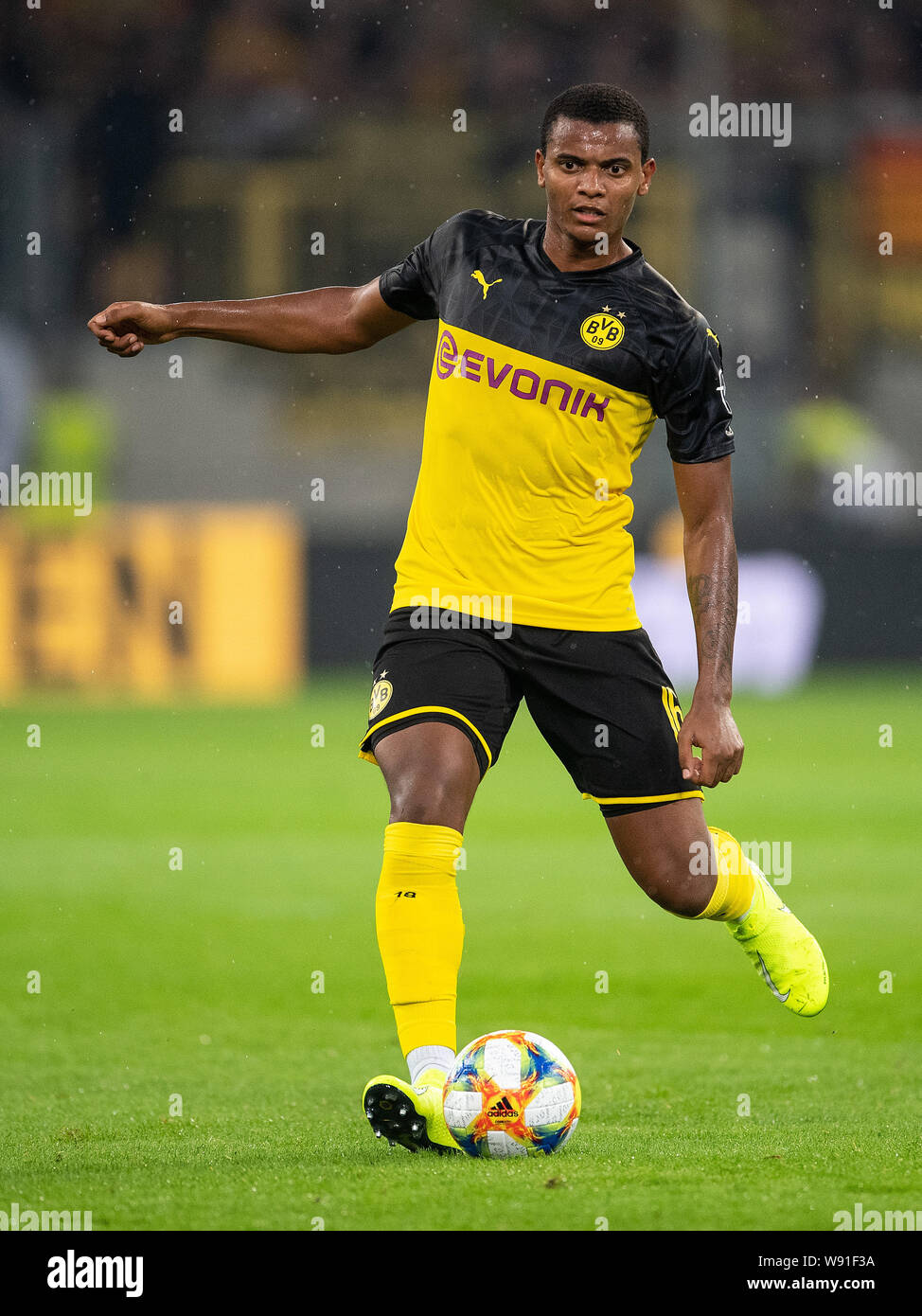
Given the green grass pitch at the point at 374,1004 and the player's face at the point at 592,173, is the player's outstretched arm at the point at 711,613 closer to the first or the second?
the player's face at the point at 592,173

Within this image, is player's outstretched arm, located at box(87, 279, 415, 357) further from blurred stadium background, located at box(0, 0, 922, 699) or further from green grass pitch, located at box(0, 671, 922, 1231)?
blurred stadium background, located at box(0, 0, 922, 699)

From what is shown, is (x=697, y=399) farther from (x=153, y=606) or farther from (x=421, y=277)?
(x=153, y=606)

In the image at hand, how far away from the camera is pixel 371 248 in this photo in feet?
67.4

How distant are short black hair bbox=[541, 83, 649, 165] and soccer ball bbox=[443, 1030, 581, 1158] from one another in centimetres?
194

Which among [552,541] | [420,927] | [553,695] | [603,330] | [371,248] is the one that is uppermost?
[371,248]

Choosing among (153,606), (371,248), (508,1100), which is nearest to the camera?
(508,1100)

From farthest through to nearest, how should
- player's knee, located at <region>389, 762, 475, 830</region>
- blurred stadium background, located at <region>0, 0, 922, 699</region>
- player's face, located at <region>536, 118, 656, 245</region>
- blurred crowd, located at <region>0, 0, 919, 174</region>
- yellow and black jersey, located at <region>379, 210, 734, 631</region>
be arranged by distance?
blurred crowd, located at <region>0, 0, 919, 174</region> < blurred stadium background, located at <region>0, 0, 922, 699</region> < yellow and black jersey, located at <region>379, 210, 734, 631</region> < player's face, located at <region>536, 118, 656, 245</region> < player's knee, located at <region>389, 762, 475, 830</region>

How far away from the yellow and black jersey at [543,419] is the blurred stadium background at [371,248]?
427 inches

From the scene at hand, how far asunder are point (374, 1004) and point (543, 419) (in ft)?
8.00

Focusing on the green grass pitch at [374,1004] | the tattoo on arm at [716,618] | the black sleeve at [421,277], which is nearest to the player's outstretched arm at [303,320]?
the black sleeve at [421,277]

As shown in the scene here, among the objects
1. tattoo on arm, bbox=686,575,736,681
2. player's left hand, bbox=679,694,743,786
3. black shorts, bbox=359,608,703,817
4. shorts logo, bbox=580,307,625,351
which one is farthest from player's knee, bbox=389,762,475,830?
shorts logo, bbox=580,307,625,351

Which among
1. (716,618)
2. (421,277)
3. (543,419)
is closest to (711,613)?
(716,618)

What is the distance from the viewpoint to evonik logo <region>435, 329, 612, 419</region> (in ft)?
13.2
